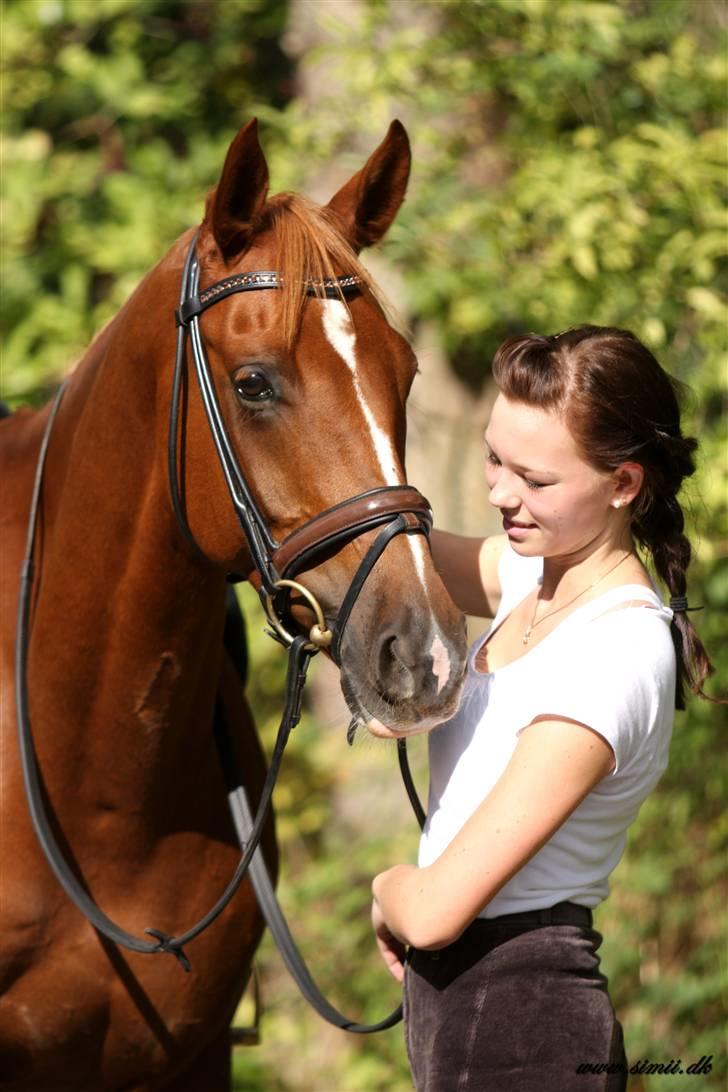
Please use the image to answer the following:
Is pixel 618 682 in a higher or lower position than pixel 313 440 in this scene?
lower

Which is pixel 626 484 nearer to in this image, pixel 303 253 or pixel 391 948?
pixel 303 253

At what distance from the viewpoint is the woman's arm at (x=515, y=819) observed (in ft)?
5.14

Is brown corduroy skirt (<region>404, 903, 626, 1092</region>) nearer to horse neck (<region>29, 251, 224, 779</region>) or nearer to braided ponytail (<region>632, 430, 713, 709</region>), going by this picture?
braided ponytail (<region>632, 430, 713, 709</region>)

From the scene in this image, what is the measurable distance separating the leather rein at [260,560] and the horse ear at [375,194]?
218 mm

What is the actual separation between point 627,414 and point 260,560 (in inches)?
21.9

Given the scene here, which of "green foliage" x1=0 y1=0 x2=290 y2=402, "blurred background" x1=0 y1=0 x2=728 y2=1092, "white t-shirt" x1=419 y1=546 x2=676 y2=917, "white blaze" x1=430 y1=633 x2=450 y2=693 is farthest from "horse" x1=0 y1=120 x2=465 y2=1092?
"green foliage" x1=0 y1=0 x2=290 y2=402

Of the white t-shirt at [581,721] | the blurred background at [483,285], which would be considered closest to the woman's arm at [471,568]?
the white t-shirt at [581,721]

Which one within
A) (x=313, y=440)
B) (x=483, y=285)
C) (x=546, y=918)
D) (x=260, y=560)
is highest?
(x=483, y=285)

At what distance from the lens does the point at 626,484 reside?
1775 millimetres

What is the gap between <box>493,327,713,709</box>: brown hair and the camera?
5.65 feet

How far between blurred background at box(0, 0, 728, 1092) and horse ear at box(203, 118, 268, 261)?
6.59ft

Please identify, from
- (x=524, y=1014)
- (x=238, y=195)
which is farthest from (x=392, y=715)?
(x=238, y=195)

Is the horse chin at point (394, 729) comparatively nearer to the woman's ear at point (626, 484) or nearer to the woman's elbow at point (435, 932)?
the woman's elbow at point (435, 932)

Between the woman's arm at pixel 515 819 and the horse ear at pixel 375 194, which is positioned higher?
the horse ear at pixel 375 194
